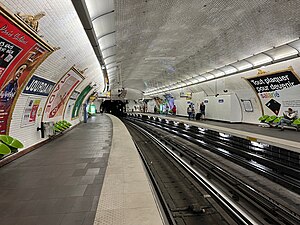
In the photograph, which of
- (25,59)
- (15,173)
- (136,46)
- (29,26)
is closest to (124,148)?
(15,173)

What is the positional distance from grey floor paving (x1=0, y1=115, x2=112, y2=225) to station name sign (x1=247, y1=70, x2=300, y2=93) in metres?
11.0

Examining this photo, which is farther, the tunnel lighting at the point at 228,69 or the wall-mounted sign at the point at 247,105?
the wall-mounted sign at the point at 247,105

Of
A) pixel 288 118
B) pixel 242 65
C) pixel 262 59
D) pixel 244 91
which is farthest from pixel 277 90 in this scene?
pixel 244 91

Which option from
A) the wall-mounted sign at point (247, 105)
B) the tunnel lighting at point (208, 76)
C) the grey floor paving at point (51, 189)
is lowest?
the grey floor paving at point (51, 189)

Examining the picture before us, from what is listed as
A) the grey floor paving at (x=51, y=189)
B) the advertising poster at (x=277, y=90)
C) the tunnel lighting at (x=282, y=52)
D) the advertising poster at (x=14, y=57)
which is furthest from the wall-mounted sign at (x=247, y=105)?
the advertising poster at (x=14, y=57)

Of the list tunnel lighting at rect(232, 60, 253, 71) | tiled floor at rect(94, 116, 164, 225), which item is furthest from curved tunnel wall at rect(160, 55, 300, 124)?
tiled floor at rect(94, 116, 164, 225)

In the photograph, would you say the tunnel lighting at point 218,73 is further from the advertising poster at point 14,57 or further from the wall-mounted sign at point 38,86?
the advertising poster at point 14,57

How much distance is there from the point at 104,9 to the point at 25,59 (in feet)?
9.53

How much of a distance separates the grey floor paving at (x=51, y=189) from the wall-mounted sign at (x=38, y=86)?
78.7 inches

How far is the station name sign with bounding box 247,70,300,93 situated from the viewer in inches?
469

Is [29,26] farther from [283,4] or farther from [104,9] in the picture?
[283,4]

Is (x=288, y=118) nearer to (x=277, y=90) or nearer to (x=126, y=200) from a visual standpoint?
(x=277, y=90)

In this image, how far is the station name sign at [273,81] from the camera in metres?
11.9

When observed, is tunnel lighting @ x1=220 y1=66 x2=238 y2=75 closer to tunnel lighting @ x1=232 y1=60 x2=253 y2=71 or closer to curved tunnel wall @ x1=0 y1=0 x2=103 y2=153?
tunnel lighting @ x1=232 y1=60 x2=253 y2=71
